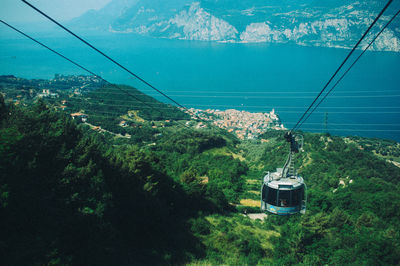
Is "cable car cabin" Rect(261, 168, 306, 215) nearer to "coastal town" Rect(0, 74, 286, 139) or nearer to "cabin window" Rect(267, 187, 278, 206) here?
"cabin window" Rect(267, 187, 278, 206)

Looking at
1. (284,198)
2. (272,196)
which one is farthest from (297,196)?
(272,196)

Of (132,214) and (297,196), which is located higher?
(297,196)

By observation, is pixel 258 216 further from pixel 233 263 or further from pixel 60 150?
pixel 60 150

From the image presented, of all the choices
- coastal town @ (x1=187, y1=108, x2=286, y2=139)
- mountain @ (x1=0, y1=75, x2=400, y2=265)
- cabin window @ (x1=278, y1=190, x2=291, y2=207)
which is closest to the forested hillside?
mountain @ (x1=0, y1=75, x2=400, y2=265)

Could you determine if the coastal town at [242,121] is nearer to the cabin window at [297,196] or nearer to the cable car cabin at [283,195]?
the cable car cabin at [283,195]

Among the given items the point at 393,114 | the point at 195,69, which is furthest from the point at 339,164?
the point at 195,69

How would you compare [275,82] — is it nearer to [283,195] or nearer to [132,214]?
[283,195]
